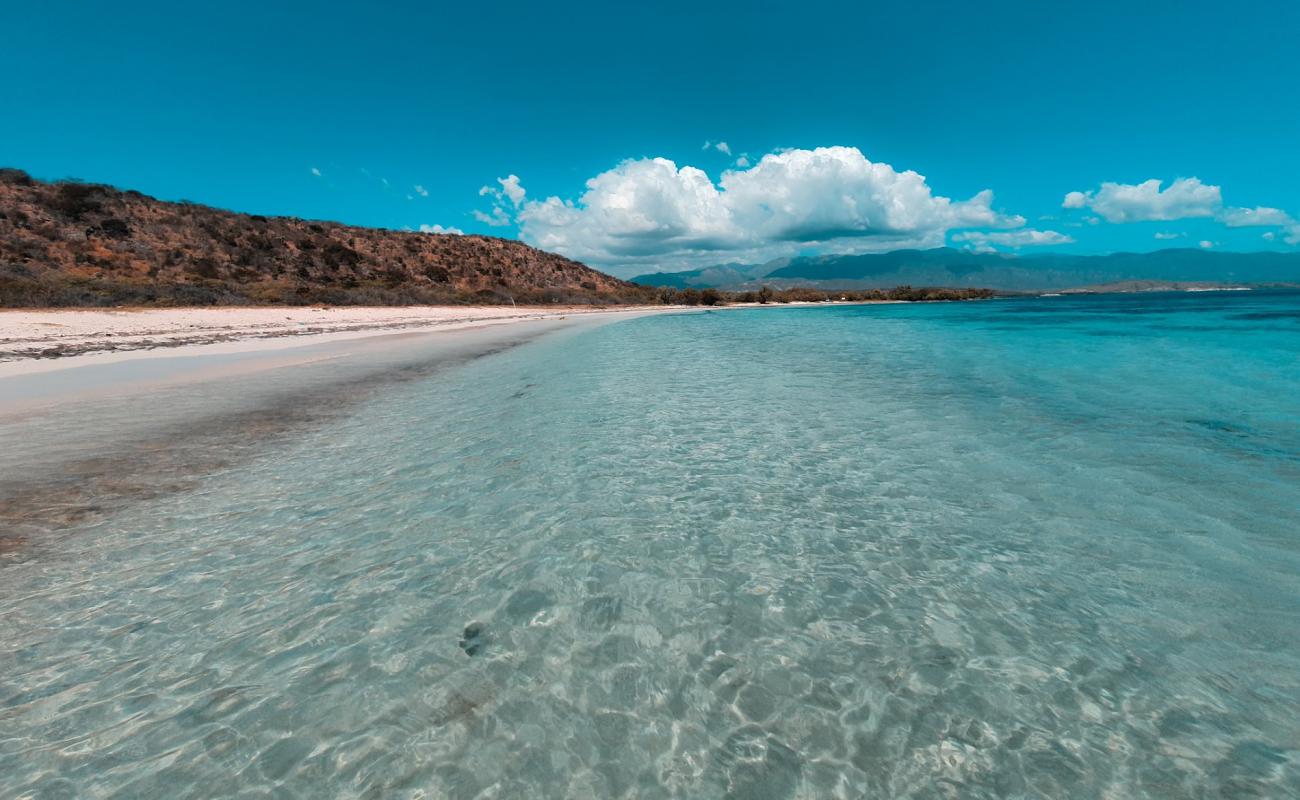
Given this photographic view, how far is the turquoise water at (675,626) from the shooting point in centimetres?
278

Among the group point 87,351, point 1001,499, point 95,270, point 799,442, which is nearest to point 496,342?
point 87,351

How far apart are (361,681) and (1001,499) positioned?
248 inches

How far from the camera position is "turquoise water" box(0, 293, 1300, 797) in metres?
2.78

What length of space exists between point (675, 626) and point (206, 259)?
229 feet

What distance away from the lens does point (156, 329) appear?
83.9 ft

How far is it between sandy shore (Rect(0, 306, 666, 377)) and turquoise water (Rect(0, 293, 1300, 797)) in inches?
688

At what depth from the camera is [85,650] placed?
3.64 meters

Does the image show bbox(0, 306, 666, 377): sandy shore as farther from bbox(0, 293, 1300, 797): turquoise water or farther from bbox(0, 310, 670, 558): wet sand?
bbox(0, 293, 1300, 797): turquoise water

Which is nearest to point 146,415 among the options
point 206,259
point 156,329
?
point 156,329

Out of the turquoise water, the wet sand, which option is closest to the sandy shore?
the wet sand

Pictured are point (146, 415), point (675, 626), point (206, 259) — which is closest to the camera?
point (675, 626)

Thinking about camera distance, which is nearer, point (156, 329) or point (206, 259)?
point (156, 329)

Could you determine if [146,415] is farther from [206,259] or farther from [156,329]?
[206,259]

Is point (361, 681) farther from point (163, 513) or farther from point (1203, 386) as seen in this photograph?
point (1203, 386)
